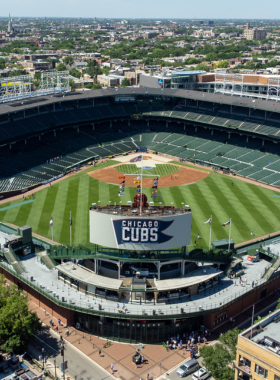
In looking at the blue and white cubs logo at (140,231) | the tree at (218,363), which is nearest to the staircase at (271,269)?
the blue and white cubs logo at (140,231)

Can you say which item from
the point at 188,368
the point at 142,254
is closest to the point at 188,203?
the point at 142,254

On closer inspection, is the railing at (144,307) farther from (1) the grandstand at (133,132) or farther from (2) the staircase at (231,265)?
(1) the grandstand at (133,132)

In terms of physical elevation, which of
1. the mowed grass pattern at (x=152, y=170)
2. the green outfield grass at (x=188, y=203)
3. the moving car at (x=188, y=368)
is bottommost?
the moving car at (x=188, y=368)

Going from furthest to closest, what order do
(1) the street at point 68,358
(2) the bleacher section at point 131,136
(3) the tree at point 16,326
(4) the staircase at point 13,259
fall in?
(2) the bleacher section at point 131,136 → (4) the staircase at point 13,259 → (3) the tree at point 16,326 → (1) the street at point 68,358

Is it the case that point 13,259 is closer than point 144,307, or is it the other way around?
point 144,307

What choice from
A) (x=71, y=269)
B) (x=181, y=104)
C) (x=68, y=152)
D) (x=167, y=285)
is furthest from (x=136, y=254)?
(x=181, y=104)

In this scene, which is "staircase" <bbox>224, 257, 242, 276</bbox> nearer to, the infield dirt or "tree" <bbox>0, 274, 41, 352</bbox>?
"tree" <bbox>0, 274, 41, 352</bbox>

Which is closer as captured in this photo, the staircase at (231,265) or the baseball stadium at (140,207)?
the baseball stadium at (140,207)

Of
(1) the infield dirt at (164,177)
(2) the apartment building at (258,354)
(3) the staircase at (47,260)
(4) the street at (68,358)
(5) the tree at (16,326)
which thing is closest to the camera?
(2) the apartment building at (258,354)

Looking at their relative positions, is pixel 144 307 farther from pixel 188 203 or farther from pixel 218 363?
pixel 188 203
